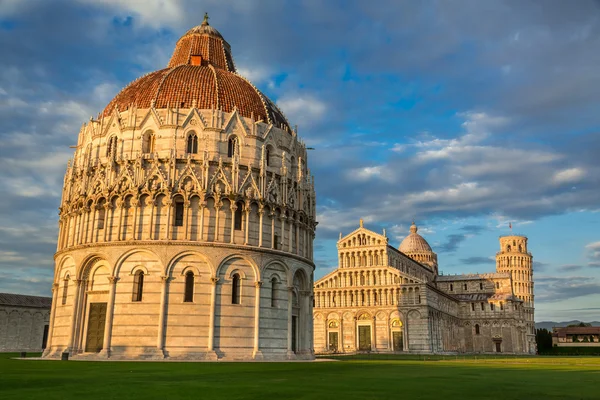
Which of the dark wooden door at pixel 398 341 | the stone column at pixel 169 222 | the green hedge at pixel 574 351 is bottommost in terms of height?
the green hedge at pixel 574 351

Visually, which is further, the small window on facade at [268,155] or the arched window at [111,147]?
the small window on facade at [268,155]

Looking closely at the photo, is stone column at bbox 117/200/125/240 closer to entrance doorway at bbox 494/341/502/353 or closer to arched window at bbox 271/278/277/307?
arched window at bbox 271/278/277/307

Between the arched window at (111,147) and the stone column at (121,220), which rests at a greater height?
the arched window at (111,147)

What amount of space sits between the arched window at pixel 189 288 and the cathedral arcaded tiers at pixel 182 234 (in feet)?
0.25

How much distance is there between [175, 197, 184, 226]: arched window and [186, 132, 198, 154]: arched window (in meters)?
4.36

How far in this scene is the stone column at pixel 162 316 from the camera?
38.2m

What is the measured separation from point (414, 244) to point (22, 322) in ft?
297

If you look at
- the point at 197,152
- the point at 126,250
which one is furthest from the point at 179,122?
the point at 126,250

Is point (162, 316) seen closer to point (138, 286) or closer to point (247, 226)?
point (138, 286)

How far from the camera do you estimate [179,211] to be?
4166 cm

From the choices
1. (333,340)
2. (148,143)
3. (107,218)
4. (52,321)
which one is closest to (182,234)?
(107,218)

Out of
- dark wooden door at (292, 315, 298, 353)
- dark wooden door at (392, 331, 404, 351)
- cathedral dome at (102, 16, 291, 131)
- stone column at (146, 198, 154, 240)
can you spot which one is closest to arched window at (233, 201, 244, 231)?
stone column at (146, 198, 154, 240)

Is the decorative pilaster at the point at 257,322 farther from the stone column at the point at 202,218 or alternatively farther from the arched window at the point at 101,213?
the arched window at the point at 101,213

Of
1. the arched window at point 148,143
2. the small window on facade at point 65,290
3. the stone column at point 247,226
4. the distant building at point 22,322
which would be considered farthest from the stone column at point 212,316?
the distant building at point 22,322
